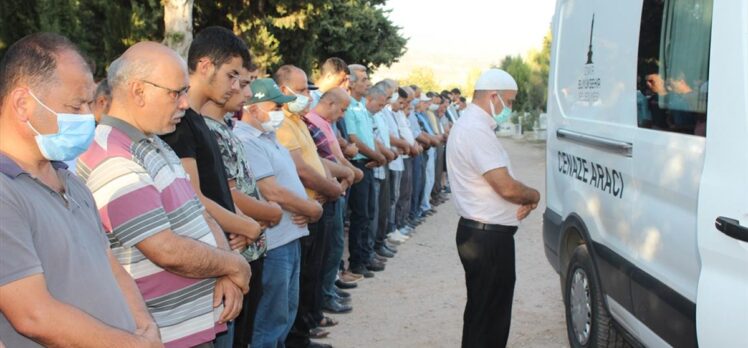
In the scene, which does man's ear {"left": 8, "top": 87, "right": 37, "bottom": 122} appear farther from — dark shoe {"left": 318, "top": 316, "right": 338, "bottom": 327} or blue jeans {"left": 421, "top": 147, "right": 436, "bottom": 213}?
blue jeans {"left": 421, "top": 147, "right": 436, "bottom": 213}

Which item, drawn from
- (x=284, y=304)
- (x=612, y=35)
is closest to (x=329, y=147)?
(x=284, y=304)

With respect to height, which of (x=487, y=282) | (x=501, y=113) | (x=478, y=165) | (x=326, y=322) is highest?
(x=501, y=113)

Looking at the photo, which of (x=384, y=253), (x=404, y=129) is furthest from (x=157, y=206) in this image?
(x=404, y=129)

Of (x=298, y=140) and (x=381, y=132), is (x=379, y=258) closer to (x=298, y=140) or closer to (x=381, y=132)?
(x=381, y=132)

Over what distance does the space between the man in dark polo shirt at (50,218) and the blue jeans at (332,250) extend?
3642mm

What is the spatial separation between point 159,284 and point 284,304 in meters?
1.43

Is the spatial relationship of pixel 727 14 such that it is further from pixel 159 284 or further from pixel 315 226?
pixel 315 226

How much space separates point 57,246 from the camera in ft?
6.25

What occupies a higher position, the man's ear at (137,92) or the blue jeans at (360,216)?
the man's ear at (137,92)

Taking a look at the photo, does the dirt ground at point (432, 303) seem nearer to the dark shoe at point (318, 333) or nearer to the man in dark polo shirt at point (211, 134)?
the dark shoe at point (318, 333)

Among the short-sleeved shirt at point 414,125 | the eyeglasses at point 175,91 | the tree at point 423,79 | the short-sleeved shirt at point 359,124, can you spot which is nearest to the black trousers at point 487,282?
the eyeglasses at point 175,91

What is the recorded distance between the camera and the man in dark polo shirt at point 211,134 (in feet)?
10.2

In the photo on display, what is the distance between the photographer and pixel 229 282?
2.90 m

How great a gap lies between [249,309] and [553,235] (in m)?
2.38
